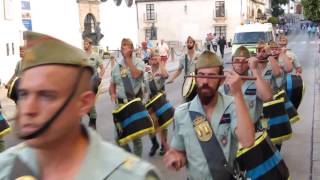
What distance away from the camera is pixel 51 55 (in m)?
2.12

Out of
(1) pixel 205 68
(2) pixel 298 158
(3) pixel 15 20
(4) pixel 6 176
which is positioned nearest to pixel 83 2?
(3) pixel 15 20

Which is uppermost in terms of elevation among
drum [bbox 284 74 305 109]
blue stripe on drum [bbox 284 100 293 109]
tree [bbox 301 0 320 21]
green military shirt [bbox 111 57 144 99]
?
tree [bbox 301 0 320 21]

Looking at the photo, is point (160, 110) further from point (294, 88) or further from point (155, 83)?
point (294, 88)

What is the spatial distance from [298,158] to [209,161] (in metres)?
5.24

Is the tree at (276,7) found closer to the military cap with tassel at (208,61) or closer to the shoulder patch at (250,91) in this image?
the shoulder patch at (250,91)

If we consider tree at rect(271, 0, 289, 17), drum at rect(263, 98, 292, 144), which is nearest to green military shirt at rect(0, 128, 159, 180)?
drum at rect(263, 98, 292, 144)

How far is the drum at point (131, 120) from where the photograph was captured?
794 cm

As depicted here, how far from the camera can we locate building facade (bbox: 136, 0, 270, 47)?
65.6 m

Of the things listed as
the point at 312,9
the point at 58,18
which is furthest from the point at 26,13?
the point at 312,9

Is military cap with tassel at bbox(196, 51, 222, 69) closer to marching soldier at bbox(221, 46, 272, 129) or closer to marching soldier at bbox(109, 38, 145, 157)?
marching soldier at bbox(221, 46, 272, 129)

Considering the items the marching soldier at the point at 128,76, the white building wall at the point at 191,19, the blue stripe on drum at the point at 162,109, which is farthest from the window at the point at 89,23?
the marching soldier at the point at 128,76

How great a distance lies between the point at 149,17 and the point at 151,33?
212 cm

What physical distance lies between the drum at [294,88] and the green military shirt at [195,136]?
4.85 meters

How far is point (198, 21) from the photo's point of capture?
6638cm
